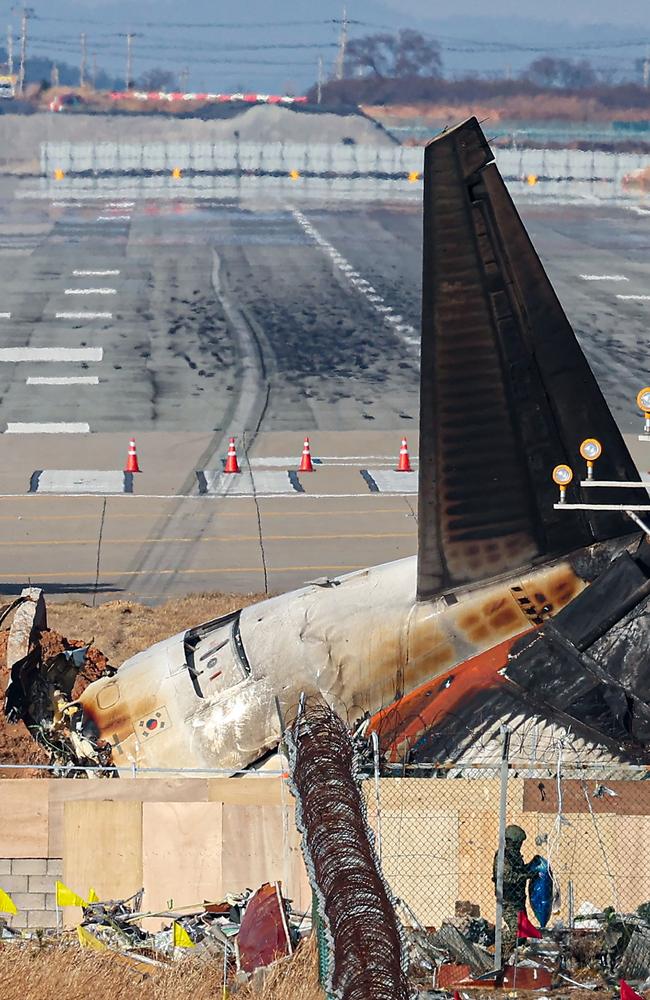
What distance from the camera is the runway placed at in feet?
108

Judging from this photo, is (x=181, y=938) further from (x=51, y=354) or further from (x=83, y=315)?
(x=83, y=315)

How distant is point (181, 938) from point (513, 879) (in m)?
3.23

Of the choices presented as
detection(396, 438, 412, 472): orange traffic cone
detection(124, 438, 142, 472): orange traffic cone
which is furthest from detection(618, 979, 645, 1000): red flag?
detection(124, 438, 142, 472): orange traffic cone

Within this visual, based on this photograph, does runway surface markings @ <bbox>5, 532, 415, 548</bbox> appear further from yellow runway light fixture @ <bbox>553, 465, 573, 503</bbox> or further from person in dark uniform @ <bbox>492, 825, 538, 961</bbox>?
person in dark uniform @ <bbox>492, 825, 538, 961</bbox>

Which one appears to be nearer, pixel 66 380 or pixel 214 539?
pixel 214 539

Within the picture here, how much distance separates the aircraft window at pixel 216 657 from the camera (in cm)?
1766

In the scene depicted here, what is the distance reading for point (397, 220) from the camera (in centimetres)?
9275

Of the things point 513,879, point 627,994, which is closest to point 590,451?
point 513,879

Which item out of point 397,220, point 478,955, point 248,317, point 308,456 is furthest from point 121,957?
point 397,220

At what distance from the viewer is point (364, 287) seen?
67.2 m

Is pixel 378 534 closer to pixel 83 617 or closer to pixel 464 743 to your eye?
pixel 83 617

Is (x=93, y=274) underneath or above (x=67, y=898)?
underneath

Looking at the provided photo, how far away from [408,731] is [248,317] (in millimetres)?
44137

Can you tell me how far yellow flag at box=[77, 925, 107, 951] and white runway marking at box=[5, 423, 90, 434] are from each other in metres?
28.6
